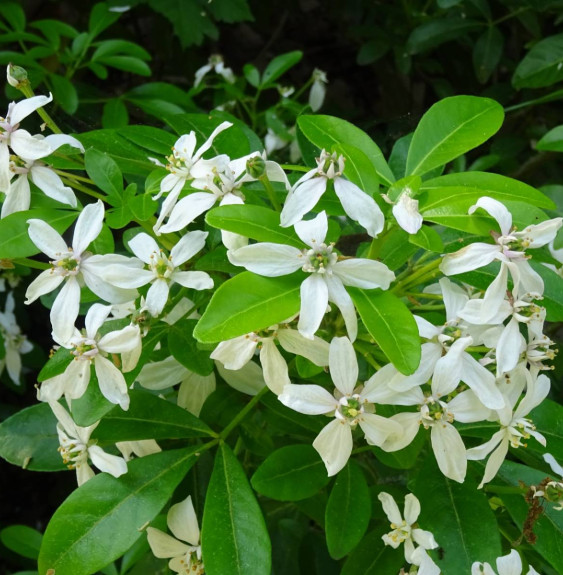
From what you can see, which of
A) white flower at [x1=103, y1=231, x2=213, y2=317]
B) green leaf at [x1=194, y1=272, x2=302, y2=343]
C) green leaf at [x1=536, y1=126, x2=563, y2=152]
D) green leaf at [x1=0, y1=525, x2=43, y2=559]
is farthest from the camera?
green leaf at [x1=0, y1=525, x2=43, y2=559]

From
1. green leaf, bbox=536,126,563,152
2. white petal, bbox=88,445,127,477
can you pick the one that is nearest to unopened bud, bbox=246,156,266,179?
white petal, bbox=88,445,127,477

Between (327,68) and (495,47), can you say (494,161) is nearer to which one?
(495,47)

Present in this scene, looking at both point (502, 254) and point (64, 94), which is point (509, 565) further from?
point (64, 94)

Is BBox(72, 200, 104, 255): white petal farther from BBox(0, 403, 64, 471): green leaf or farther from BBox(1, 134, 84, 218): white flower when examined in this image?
BBox(0, 403, 64, 471): green leaf

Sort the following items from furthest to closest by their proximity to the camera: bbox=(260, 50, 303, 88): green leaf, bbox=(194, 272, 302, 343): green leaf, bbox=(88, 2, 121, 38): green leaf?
bbox=(88, 2, 121, 38): green leaf, bbox=(260, 50, 303, 88): green leaf, bbox=(194, 272, 302, 343): green leaf

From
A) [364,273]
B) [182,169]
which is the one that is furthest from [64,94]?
[364,273]

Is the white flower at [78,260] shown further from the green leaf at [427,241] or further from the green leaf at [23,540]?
the green leaf at [23,540]
